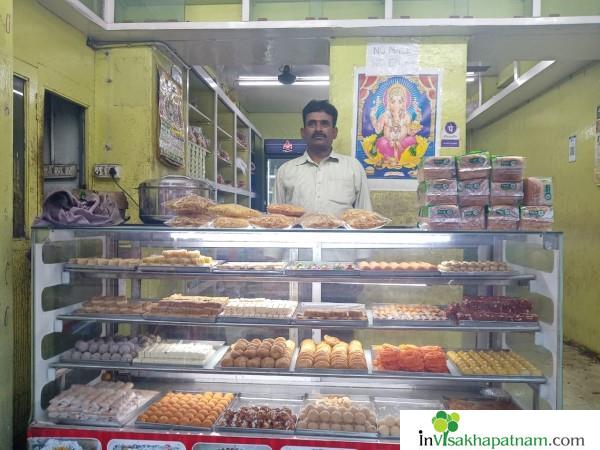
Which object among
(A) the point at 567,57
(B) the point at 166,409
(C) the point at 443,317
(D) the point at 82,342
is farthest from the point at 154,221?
(A) the point at 567,57

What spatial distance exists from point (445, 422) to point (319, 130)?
2132mm

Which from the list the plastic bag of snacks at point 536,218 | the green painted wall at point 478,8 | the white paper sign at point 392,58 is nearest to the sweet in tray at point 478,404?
the plastic bag of snacks at point 536,218

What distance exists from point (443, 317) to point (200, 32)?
10.1 feet

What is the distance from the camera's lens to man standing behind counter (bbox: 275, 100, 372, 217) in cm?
361

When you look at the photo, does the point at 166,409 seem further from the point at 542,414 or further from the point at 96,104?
the point at 96,104

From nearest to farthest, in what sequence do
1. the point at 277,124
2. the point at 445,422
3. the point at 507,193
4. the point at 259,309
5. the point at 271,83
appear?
1. the point at 445,422
2. the point at 507,193
3. the point at 259,309
4. the point at 271,83
5. the point at 277,124

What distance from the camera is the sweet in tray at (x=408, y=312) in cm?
252

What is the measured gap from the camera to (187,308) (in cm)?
261

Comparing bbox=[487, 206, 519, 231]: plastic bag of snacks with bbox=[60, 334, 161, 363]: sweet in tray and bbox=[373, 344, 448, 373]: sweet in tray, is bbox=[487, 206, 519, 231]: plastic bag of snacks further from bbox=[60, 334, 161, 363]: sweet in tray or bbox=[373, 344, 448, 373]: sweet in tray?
bbox=[60, 334, 161, 363]: sweet in tray

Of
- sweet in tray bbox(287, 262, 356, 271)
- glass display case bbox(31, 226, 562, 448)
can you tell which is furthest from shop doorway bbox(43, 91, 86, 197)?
sweet in tray bbox(287, 262, 356, 271)

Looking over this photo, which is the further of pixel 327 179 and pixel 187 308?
pixel 327 179

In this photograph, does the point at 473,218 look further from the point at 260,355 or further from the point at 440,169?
the point at 260,355

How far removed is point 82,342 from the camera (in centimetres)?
274

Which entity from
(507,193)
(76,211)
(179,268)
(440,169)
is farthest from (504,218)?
(76,211)
